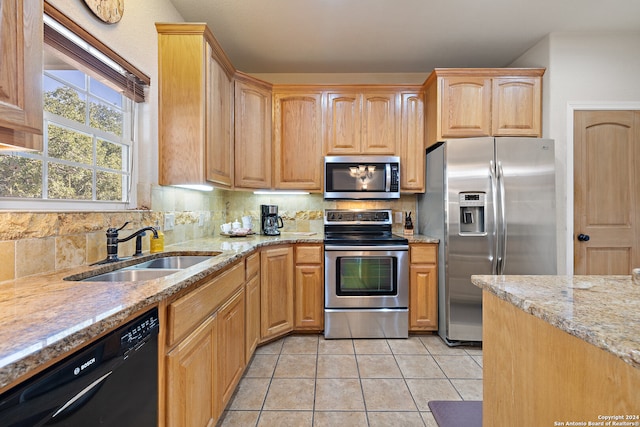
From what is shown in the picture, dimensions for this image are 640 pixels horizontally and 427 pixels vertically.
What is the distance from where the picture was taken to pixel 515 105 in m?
2.62

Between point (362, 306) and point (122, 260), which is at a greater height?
point (122, 260)

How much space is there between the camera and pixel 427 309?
8.64ft

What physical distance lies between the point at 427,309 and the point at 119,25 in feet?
9.96

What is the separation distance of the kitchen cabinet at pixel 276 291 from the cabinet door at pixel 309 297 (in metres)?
0.07

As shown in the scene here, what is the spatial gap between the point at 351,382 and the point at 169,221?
5.60 ft

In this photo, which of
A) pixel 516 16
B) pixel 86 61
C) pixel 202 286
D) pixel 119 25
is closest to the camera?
pixel 202 286

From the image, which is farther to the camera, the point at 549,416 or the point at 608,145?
the point at 608,145

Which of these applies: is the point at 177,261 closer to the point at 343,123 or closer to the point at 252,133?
the point at 252,133

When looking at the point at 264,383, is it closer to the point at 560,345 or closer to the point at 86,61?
the point at 560,345

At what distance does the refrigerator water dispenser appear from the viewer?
2.42 m

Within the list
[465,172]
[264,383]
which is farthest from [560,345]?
[465,172]

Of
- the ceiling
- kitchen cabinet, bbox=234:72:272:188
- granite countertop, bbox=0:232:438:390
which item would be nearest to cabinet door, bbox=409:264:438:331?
kitchen cabinet, bbox=234:72:272:188

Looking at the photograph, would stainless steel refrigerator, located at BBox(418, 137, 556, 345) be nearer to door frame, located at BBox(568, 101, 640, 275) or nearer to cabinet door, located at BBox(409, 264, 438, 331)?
cabinet door, located at BBox(409, 264, 438, 331)

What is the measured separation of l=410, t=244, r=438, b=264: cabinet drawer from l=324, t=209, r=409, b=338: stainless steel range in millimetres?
73
